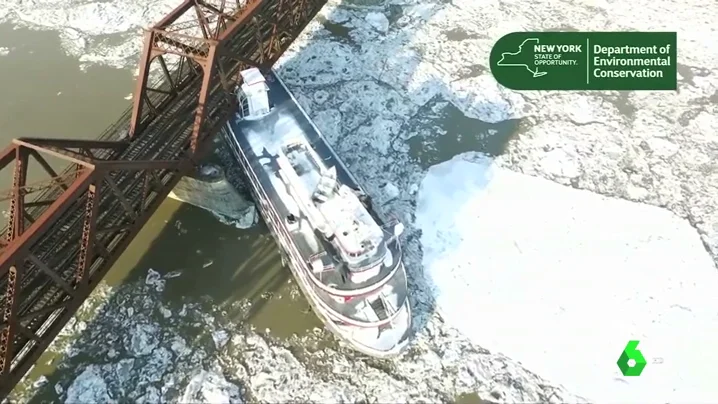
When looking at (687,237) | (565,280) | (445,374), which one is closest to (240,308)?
(445,374)

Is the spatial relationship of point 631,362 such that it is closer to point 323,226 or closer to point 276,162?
point 323,226

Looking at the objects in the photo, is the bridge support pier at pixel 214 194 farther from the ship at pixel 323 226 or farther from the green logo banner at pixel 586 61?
the green logo banner at pixel 586 61

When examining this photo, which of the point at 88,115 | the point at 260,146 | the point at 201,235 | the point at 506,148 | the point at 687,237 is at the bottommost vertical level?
the point at 687,237

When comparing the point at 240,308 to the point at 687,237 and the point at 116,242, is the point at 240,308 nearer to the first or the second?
the point at 116,242

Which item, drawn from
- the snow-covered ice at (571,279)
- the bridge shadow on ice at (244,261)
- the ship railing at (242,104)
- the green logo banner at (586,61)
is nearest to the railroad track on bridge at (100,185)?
the ship railing at (242,104)

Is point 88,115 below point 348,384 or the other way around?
the other way around

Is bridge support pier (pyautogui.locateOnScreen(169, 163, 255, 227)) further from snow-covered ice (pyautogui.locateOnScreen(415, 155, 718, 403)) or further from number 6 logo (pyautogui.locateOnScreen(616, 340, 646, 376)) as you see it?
number 6 logo (pyautogui.locateOnScreen(616, 340, 646, 376))

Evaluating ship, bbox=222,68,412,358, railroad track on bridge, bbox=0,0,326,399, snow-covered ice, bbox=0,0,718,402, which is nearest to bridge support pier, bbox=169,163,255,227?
ship, bbox=222,68,412,358

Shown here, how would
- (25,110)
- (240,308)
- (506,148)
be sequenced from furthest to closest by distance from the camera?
(25,110) → (506,148) → (240,308)
